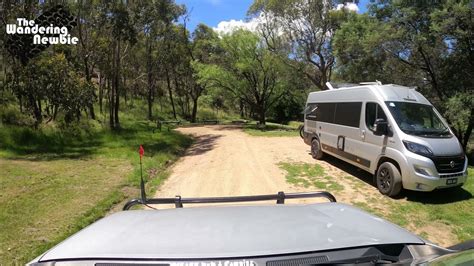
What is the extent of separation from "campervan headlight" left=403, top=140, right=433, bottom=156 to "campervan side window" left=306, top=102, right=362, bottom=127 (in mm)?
2109

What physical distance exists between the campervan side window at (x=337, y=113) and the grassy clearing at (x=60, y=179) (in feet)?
19.3

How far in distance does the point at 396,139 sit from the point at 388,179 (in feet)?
3.33

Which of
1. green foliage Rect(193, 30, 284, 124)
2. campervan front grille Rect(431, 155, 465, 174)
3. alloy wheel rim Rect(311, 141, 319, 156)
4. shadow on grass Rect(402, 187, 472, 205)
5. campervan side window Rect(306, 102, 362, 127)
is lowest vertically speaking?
shadow on grass Rect(402, 187, 472, 205)

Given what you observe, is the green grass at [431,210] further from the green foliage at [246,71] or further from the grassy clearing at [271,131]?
the green foliage at [246,71]

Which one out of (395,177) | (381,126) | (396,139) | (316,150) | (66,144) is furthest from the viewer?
(66,144)

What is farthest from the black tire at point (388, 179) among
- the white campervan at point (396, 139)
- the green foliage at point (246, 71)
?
the green foliage at point (246, 71)

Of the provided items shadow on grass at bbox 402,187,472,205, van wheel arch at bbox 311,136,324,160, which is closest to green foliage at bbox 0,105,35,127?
van wheel arch at bbox 311,136,324,160

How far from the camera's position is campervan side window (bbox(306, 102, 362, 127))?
10.7 meters

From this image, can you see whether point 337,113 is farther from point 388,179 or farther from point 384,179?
point 388,179

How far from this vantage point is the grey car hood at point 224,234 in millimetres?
1981

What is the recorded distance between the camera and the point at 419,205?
8.36 metres

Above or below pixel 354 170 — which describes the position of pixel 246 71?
above

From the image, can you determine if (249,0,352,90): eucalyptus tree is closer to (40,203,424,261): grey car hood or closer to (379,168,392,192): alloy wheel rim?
(379,168,392,192): alloy wheel rim

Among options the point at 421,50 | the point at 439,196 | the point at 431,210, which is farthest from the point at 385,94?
the point at 421,50
